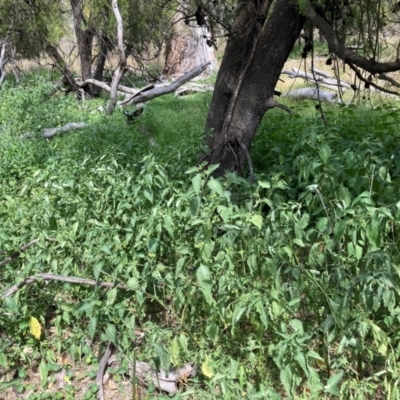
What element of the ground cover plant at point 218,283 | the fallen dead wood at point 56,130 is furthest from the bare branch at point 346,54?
the fallen dead wood at point 56,130

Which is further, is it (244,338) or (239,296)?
(244,338)

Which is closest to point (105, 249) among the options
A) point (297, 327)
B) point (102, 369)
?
point (102, 369)

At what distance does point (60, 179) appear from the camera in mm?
2924

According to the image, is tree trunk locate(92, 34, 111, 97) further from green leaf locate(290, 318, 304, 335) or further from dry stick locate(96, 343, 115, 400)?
green leaf locate(290, 318, 304, 335)

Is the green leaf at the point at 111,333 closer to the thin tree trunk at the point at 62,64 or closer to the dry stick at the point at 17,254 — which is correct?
the dry stick at the point at 17,254

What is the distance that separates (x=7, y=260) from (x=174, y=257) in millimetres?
871

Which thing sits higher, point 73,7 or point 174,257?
point 73,7

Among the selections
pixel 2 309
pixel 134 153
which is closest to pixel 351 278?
pixel 2 309

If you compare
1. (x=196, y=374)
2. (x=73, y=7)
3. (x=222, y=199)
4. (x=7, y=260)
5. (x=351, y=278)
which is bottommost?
(x=196, y=374)

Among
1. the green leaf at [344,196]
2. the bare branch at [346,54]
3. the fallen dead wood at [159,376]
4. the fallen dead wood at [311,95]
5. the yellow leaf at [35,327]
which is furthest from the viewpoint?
the fallen dead wood at [311,95]

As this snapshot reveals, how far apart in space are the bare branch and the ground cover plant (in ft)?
1.43

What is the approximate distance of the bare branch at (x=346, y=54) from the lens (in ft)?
9.00

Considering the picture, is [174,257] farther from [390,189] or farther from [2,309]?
[390,189]

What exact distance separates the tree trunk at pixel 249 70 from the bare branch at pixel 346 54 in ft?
1.75
